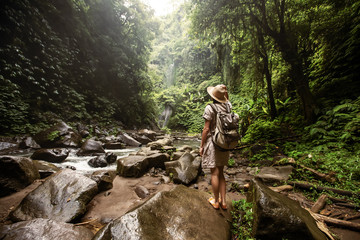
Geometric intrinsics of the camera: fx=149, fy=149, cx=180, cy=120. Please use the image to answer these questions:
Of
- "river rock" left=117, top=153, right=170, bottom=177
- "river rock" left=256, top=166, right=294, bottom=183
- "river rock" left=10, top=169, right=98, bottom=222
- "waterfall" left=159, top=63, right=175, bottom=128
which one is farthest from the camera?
"waterfall" left=159, top=63, right=175, bottom=128

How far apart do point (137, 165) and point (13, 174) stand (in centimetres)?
258

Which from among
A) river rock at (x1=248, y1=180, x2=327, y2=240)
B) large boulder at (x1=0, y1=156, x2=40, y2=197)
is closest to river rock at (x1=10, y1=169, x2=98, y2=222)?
large boulder at (x1=0, y1=156, x2=40, y2=197)

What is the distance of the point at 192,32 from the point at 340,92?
6.17 metres

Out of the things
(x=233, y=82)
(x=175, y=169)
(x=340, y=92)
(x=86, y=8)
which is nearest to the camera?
(x=175, y=169)

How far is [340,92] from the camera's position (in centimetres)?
516

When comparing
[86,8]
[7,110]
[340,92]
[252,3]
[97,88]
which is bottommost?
[7,110]

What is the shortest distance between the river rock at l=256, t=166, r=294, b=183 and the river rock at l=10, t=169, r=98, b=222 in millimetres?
3806

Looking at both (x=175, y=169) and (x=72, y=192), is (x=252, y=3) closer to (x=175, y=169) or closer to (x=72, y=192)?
(x=175, y=169)

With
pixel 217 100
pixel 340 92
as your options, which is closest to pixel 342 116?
pixel 340 92

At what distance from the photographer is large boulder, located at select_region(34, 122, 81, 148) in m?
6.75

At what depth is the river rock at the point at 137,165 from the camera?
14.2 feet

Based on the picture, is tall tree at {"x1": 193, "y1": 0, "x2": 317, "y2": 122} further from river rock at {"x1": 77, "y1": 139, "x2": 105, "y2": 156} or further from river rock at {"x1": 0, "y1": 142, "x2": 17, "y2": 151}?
river rock at {"x1": 0, "y1": 142, "x2": 17, "y2": 151}

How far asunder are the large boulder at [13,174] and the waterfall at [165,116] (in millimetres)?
20039

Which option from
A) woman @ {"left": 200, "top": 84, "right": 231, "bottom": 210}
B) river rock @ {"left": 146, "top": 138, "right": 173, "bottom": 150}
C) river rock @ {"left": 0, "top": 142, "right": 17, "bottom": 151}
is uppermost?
woman @ {"left": 200, "top": 84, "right": 231, "bottom": 210}
